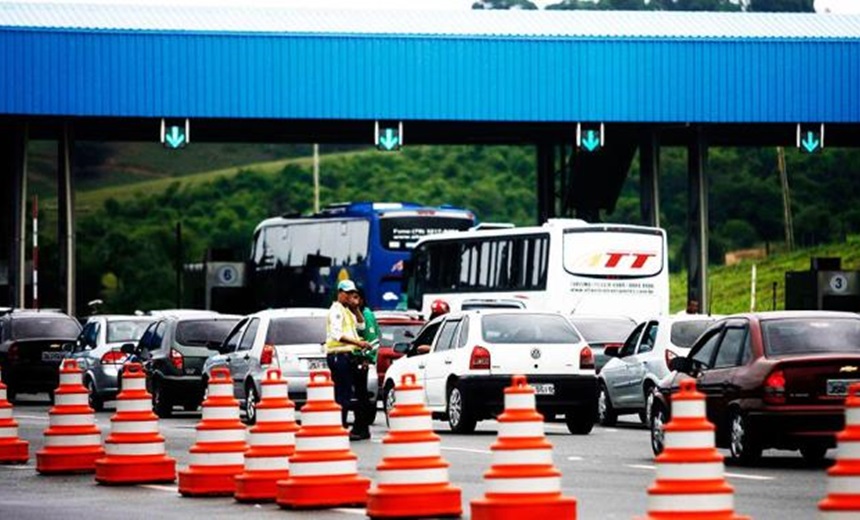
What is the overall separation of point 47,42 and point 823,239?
6159cm

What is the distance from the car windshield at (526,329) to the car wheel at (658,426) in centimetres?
502

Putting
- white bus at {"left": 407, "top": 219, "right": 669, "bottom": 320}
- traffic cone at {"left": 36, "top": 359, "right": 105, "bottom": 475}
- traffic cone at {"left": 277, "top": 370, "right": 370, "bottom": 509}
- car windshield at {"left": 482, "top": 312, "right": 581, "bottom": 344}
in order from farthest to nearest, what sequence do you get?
white bus at {"left": 407, "top": 219, "right": 669, "bottom": 320} < car windshield at {"left": 482, "top": 312, "right": 581, "bottom": 344} < traffic cone at {"left": 36, "top": 359, "right": 105, "bottom": 475} < traffic cone at {"left": 277, "top": 370, "right": 370, "bottom": 509}

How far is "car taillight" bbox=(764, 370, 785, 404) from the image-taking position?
1995cm

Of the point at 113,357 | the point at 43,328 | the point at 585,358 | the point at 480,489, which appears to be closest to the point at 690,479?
the point at 480,489

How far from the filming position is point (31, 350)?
3981 centimetres

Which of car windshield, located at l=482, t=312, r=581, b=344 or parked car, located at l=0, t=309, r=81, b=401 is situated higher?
car windshield, located at l=482, t=312, r=581, b=344

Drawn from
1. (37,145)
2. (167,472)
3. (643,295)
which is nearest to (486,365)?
(167,472)

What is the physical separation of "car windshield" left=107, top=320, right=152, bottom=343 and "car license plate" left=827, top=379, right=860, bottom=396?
64.7ft

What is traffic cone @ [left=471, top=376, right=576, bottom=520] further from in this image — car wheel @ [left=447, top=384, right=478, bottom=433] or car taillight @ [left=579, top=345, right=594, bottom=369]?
car taillight @ [left=579, top=345, right=594, bottom=369]

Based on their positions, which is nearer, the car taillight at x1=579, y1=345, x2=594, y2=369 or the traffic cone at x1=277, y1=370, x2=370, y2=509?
the traffic cone at x1=277, y1=370, x2=370, y2=509

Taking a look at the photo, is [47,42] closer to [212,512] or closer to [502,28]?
[502,28]

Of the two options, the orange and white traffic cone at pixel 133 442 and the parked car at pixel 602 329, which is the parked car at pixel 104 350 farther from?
the orange and white traffic cone at pixel 133 442

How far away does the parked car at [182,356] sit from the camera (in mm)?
33531

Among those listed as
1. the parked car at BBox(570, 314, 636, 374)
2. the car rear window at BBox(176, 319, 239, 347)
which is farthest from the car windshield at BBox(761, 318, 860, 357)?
the car rear window at BBox(176, 319, 239, 347)
